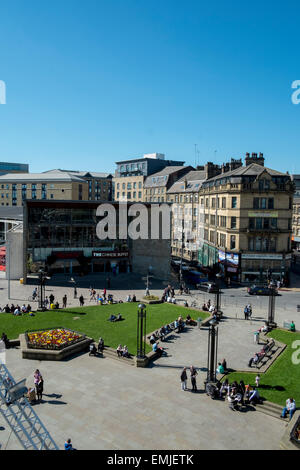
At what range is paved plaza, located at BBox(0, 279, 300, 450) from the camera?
52.1ft

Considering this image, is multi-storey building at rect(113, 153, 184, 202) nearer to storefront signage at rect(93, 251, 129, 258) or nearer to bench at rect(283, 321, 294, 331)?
storefront signage at rect(93, 251, 129, 258)

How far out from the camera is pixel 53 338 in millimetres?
26062

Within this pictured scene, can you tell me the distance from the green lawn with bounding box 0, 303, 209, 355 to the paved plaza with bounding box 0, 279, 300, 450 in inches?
116

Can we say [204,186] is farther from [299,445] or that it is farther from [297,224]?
[299,445]

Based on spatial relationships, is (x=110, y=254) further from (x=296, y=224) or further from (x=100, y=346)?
(x=296, y=224)

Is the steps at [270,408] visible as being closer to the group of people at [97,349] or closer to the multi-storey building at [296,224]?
the group of people at [97,349]

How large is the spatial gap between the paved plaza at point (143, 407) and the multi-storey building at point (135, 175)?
62.0 m

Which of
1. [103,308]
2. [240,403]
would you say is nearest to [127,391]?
[240,403]

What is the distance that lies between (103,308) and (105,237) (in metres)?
17.1

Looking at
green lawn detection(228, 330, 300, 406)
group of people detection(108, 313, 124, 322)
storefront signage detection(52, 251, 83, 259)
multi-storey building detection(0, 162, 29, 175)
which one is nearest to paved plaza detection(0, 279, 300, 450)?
green lawn detection(228, 330, 300, 406)

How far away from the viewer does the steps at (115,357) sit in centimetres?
2415

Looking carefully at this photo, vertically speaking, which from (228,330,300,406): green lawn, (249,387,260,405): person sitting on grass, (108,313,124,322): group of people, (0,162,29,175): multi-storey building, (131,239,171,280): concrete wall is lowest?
(228,330,300,406): green lawn

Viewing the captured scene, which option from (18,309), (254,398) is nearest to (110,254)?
(18,309)

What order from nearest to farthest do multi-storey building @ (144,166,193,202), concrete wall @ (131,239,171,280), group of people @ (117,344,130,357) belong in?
group of people @ (117,344,130,357) < concrete wall @ (131,239,171,280) < multi-storey building @ (144,166,193,202)
